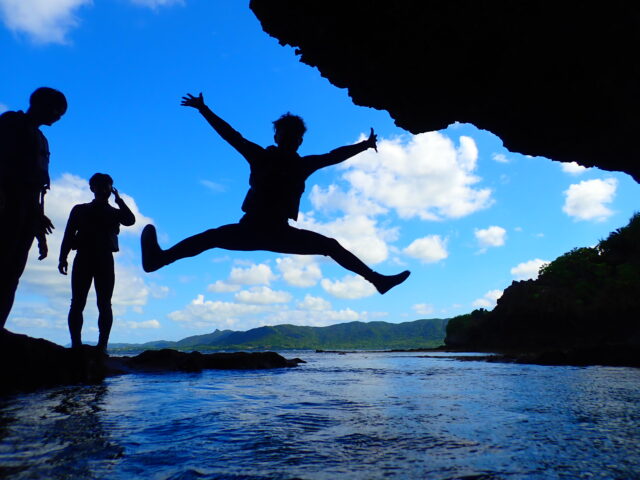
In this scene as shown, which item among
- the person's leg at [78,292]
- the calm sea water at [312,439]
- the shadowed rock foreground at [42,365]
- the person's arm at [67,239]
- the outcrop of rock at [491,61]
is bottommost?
the calm sea water at [312,439]

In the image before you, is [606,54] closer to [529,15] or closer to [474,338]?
[529,15]

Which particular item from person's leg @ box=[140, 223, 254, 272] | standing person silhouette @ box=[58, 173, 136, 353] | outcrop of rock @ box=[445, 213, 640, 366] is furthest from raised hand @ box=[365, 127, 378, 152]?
outcrop of rock @ box=[445, 213, 640, 366]

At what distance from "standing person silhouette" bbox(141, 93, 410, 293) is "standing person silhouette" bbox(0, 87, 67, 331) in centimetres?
251

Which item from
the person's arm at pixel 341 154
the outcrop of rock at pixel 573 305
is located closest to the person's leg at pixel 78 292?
the person's arm at pixel 341 154

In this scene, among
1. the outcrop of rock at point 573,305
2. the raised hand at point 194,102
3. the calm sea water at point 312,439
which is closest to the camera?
the calm sea water at point 312,439

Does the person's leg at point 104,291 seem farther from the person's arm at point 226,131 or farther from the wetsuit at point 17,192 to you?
the person's arm at point 226,131

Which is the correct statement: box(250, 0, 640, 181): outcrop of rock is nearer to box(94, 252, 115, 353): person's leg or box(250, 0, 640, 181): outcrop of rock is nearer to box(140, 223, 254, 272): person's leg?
box(140, 223, 254, 272): person's leg

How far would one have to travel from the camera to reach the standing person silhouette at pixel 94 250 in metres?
6.77

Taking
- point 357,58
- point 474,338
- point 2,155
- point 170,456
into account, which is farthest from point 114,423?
point 474,338

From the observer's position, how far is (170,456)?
2055 mm

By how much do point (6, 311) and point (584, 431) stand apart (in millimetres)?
6492

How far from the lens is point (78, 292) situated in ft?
22.1

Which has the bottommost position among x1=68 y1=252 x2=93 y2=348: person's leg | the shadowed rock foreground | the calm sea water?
the calm sea water

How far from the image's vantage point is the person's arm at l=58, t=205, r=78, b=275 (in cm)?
684
